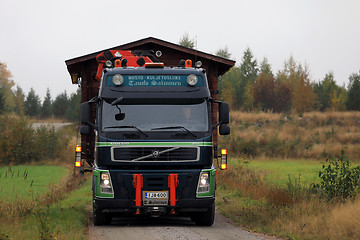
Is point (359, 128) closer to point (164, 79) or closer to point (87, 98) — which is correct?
point (87, 98)

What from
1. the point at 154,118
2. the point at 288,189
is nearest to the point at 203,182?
the point at 154,118

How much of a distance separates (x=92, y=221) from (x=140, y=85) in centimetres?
346

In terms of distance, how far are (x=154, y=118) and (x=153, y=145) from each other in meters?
0.58

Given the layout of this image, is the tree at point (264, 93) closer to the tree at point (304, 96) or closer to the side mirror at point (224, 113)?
the tree at point (304, 96)

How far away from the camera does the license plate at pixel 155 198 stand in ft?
33.9

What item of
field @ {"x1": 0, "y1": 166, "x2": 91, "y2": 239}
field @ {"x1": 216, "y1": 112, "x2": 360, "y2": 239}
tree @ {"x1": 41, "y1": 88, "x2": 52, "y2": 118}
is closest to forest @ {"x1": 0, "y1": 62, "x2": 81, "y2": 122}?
tree @ {"x1": 41, "y1": 88, "x2": 52, "y2": 118}

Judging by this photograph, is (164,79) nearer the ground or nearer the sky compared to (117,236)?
nearer the sky

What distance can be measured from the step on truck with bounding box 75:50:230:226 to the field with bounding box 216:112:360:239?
1917mm

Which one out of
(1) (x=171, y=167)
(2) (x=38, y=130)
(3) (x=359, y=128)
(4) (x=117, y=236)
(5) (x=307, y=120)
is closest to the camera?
(4) (x=117, y=236)

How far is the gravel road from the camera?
9.62m

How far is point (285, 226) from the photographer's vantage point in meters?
10.7

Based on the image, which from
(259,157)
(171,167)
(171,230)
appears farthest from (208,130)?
(259,157)

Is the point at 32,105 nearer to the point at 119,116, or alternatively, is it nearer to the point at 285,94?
the point at 285,94

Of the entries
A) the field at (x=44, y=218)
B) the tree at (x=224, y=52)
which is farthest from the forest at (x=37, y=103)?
the field at (x=44, y=218)
